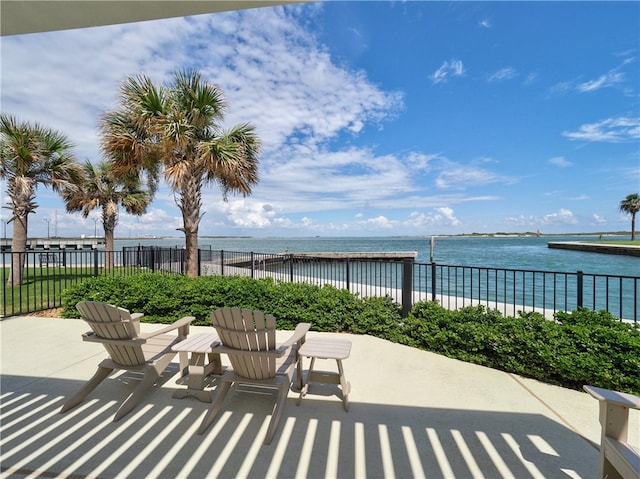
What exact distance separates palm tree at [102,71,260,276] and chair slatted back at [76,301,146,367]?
17.4 ft

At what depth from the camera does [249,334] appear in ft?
8.38

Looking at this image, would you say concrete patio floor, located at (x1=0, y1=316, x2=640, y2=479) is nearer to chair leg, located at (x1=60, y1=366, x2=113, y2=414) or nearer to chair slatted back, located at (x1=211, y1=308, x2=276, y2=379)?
chair leg, located at (x1=60, y1=366, x2=113, y2=414)

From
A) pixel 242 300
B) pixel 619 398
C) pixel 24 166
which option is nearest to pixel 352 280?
pixel 242 300

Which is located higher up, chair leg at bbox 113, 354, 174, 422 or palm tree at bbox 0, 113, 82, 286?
palm tree at bbox 0, 113, 82, 286

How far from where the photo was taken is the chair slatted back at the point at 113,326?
283 centimetres

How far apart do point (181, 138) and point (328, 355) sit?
6754mm

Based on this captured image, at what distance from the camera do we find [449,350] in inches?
165

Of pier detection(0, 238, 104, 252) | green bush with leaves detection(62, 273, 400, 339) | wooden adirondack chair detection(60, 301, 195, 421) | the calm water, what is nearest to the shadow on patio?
wooden adirondack chair detection(60, 301, 195, 421)

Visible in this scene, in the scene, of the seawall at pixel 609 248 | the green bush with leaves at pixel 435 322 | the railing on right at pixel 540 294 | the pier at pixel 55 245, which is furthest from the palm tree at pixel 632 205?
the pier at pixel 55 245

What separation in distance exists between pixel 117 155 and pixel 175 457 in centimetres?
788

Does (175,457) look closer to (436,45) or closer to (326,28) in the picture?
(326,28)

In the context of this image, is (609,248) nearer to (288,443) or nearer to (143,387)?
(288,443)

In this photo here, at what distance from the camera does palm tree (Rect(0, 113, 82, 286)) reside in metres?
9.61

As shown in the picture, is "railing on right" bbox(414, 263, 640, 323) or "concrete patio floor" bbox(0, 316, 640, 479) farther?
"railing on right" bbox(414, 263, 640, 323)
